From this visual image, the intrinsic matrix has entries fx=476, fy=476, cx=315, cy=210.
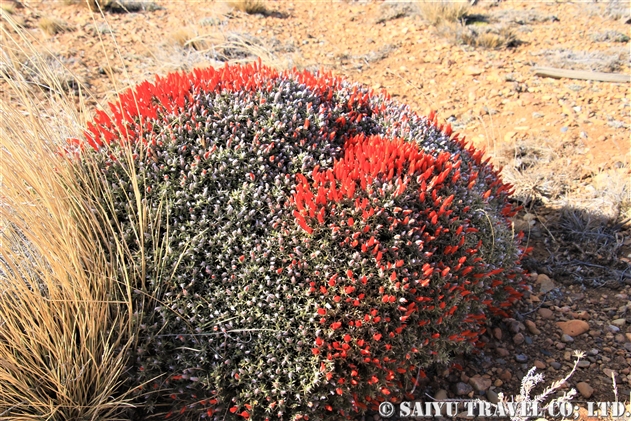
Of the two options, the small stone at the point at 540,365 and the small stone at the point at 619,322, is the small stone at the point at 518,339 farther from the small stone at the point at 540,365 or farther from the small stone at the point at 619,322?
the small stone at the point at 619,322

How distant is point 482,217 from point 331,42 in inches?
221

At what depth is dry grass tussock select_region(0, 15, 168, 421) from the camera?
2.32 meters

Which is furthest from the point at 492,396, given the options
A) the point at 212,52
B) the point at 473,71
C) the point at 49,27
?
the point at 49,27

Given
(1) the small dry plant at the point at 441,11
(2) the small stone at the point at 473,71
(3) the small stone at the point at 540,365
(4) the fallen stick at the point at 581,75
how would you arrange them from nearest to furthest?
(3) the small stone at the point at 540,365 → (4) the fallen stick at the point at 581,75 → (2) the small stone at the point at 473,71 → (1) the small dry plant at the point at 441,11

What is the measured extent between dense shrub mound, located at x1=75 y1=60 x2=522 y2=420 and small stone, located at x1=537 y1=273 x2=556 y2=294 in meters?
0.72

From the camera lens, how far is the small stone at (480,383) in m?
3.08

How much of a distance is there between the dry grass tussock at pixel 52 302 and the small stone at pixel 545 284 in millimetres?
3067

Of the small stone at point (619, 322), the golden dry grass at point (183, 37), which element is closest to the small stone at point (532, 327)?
the small stone at point (619, 322)

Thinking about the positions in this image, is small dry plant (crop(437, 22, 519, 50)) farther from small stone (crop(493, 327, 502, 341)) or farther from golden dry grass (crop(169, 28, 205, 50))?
small stone (crop(493, 327, 502, 341))

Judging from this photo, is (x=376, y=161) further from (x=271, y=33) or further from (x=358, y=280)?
(x=271, y=33)

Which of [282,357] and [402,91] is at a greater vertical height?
[402,91]

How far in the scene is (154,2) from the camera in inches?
357

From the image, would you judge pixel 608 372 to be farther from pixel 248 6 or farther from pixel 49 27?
pixel 49 27

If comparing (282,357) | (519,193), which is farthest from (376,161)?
(519,193)
